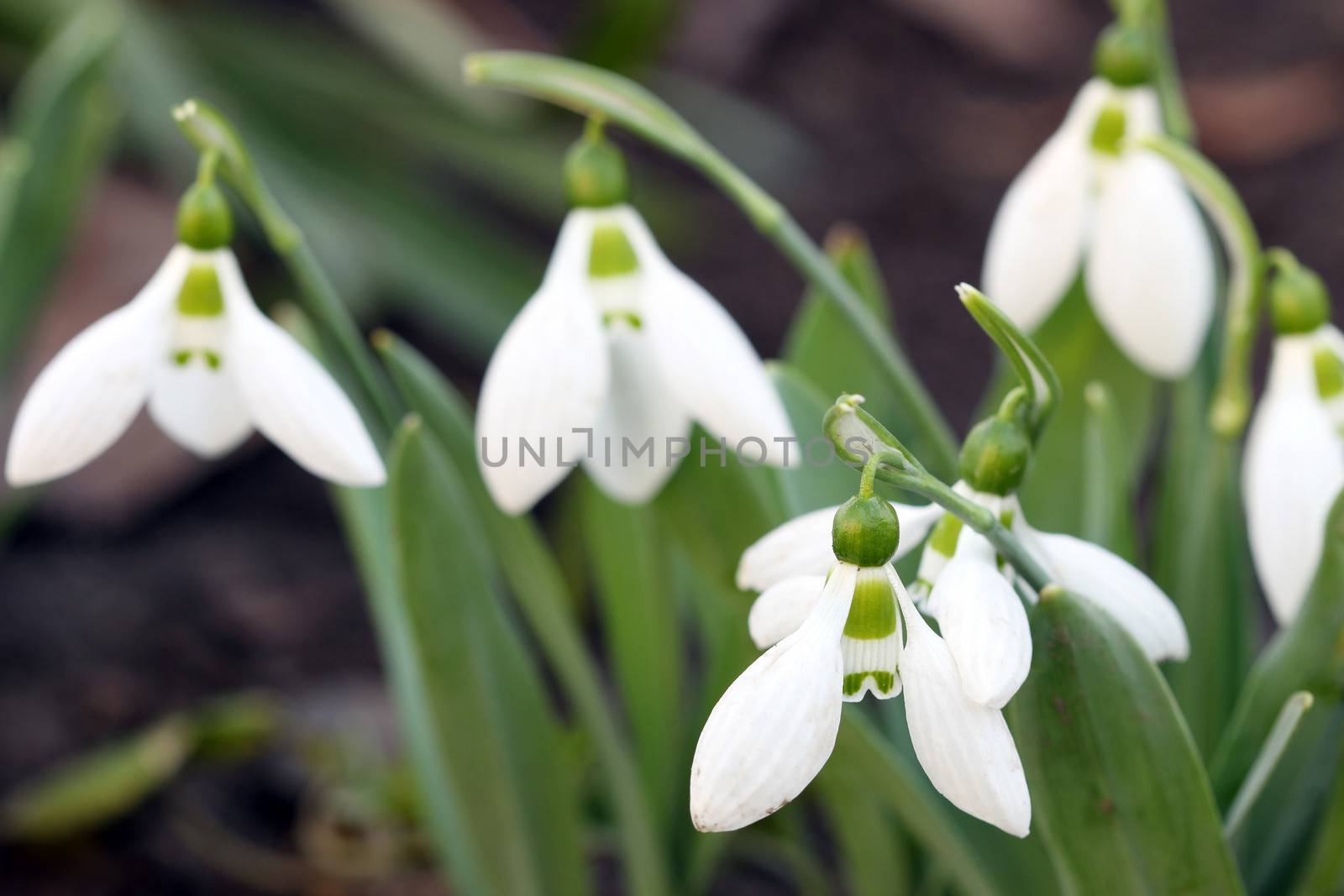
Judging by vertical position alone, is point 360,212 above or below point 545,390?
above

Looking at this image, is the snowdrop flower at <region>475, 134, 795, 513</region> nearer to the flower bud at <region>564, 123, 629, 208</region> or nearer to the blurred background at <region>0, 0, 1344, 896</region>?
the flower bud at <region>564, 123, 629, 208</region>

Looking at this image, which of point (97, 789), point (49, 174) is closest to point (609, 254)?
point (49, 174)

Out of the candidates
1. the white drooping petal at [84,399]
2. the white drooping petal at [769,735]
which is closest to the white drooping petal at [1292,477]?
the white drooping petal at [769,735]

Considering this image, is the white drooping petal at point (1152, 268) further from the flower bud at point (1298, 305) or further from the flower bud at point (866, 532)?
the flower bud at point (866, 532)

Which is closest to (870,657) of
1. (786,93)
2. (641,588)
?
(641,588)

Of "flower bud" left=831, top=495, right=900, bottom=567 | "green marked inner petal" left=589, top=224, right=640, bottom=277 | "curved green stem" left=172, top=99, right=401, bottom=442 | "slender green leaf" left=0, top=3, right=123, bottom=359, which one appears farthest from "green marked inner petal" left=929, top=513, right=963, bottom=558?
"slender green leaf" left=0, top=3, right=123, bottom=359

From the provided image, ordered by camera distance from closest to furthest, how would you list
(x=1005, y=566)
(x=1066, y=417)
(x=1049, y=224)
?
(x=1005, y=566) → (x=1049, y=224) → (x=1066, y=417)

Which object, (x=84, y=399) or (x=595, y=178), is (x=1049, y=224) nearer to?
(x=595, y=178)
